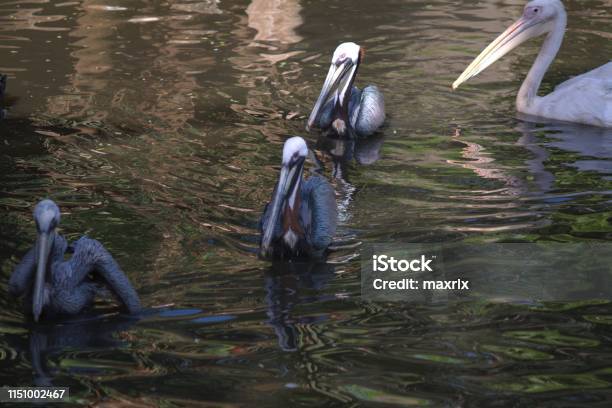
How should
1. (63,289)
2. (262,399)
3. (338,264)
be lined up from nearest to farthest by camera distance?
(262,399)
(63,289)
(338,264)

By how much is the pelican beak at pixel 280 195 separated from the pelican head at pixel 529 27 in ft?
10.7

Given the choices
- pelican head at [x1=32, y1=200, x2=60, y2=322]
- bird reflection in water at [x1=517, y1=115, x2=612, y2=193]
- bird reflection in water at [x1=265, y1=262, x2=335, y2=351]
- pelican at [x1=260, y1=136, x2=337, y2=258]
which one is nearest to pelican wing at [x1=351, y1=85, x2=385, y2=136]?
bird reflection in water at [x1=517, y1=115, x2=612, y2=193]

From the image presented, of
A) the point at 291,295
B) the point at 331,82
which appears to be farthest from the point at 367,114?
the point at 291,295

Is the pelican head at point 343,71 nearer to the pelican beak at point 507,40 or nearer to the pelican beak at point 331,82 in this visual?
the pelican beak at point 331,82

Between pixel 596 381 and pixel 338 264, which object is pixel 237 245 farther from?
pixel 596 381

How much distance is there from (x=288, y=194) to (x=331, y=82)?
2465mm

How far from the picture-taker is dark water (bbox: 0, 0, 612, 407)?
15.7ft

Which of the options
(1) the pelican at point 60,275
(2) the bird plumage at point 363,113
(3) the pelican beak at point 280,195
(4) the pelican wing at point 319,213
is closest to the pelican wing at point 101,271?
(1) the pelican at point 60,275

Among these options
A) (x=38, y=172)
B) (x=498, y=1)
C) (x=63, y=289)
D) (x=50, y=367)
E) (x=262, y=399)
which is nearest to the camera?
(x=262, y=399)

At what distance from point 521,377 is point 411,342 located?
57 cm

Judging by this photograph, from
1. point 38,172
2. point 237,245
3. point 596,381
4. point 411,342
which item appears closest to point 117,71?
point 38,172

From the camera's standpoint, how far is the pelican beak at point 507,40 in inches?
358

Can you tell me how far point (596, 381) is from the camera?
465cm

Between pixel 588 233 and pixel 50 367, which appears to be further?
pixel 588 233
